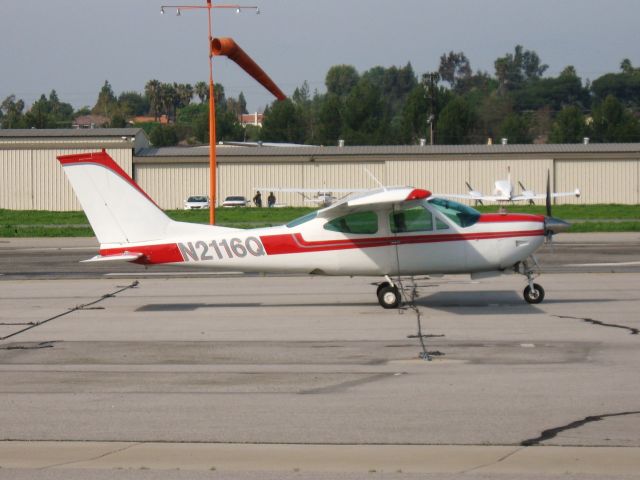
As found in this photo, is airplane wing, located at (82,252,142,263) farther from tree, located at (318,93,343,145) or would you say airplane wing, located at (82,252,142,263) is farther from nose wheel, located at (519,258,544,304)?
tree, located at (318,93,343,145)

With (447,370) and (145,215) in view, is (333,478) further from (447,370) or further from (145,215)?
(145,215)

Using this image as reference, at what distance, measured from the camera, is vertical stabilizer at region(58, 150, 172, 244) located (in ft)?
49.3

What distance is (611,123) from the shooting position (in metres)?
89.8

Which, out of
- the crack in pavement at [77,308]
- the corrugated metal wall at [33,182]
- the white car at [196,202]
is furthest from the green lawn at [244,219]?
the crack in pavement at [77,308]

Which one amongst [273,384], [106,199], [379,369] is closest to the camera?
[273,384]

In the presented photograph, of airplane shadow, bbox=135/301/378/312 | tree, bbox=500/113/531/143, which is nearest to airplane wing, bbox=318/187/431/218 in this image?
airplane shadow, bbox=135/301/378/312

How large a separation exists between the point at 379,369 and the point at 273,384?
131cm

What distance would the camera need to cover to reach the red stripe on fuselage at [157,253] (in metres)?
15.1

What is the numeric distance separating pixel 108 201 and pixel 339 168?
141ft

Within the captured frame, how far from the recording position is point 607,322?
13.6 metres

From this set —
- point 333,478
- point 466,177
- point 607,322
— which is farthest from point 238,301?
point 466,177

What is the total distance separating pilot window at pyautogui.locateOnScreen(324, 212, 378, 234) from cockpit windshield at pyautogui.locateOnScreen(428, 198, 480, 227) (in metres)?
0.97

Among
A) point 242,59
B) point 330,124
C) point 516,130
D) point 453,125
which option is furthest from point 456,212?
point 330,124

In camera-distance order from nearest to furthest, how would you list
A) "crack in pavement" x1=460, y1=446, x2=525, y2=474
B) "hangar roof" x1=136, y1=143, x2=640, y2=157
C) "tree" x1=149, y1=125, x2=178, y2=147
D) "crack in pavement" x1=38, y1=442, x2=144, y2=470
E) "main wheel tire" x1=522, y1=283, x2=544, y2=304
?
1. "crack in pavement" x1=460, y1=446, x2=525, y2=474
2. "crack in pavement" x1=38, y1=442, x2=144, y2=470
3. "main wheel tire" x1=522, y1=283, x2=544, y2=304
4. "hangar roof" x1=136, y1=143, x2=640, y2=157
5. "tree" x1=149, y1=125, x2=178, y2=147
